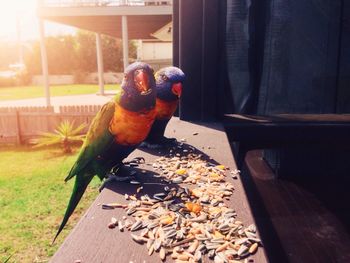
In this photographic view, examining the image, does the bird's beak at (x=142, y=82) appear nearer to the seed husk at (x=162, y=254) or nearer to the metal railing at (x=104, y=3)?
the seed husk at (x=162, y=254)

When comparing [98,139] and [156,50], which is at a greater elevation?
[156,50]

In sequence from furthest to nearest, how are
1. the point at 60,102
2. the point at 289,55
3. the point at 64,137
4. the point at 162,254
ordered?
the point at 60,102
the point at 64,137
the point at 289,55
the point at 162,254

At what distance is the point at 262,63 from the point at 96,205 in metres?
3.42

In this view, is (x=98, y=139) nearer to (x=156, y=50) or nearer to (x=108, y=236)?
(x=108, y=236)

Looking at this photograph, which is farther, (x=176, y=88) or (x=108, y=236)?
(x=176, y=88)

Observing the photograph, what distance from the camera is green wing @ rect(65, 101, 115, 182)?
6.99 ft

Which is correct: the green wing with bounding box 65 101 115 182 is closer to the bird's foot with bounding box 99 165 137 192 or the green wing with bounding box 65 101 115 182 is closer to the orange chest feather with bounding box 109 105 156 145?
the orange chest feather with bounding box 109 105 156 145

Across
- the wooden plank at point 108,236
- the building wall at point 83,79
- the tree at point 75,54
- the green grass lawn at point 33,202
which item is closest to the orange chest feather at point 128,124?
the wooden plank at point 108,236

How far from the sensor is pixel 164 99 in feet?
9.33

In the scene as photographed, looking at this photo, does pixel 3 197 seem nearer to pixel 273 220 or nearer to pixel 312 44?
pixel 273 220

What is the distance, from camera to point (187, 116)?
4281mm

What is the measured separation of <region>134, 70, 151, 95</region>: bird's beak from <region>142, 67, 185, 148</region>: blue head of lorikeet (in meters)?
0.71

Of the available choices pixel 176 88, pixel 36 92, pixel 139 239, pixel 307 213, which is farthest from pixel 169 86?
pixel 36 92

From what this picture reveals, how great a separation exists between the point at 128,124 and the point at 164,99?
80cm
